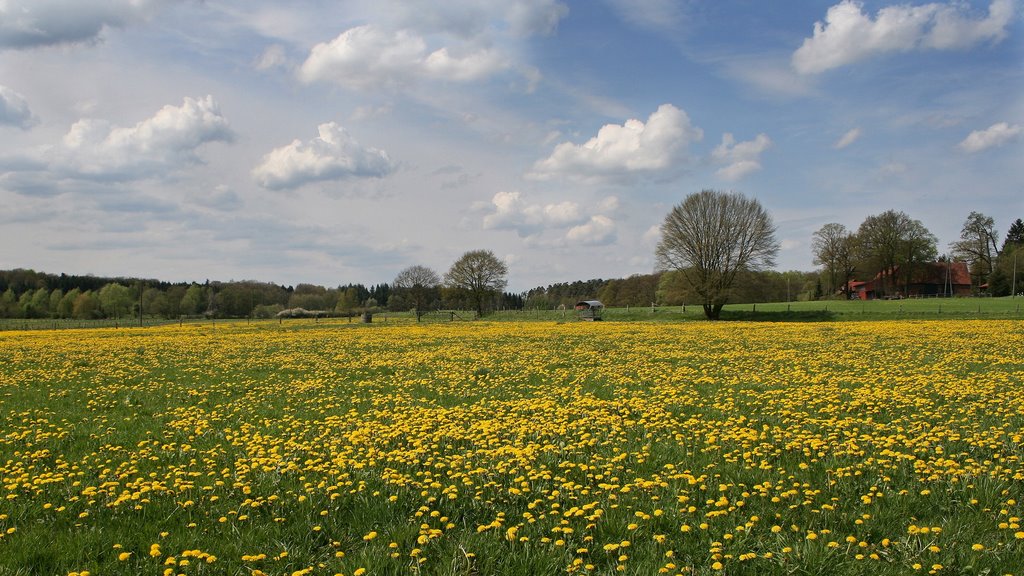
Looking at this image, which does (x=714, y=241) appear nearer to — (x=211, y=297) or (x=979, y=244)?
(x=979, y=244)

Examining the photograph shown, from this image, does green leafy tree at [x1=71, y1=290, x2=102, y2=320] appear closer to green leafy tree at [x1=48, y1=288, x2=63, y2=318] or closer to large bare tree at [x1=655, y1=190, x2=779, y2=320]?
green leafy tree at [x1=48, y1=288, x2=63, y2=318]

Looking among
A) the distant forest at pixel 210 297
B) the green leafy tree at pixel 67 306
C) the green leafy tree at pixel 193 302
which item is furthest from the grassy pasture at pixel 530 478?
the green leafy tree at pixel 193 302

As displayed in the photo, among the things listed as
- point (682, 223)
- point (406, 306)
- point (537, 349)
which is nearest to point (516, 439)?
point (537, 349)

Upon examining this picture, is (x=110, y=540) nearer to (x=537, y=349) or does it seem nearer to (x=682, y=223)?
(x=537, y=349)

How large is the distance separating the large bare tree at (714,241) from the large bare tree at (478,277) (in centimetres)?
4089

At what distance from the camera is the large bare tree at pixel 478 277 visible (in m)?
100

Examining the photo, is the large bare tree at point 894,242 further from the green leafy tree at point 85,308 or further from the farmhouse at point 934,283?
the green leafy tree at point 85,308

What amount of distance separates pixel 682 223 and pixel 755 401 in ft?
182

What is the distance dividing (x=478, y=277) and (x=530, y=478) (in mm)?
93711

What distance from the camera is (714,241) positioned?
6322 centimetres

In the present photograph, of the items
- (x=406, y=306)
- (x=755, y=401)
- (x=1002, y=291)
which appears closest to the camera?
(x=755, y=401)

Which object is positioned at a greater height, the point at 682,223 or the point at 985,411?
the point at 682,223

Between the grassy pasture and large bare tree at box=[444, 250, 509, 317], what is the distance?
8502 cm

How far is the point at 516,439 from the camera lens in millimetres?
8633
